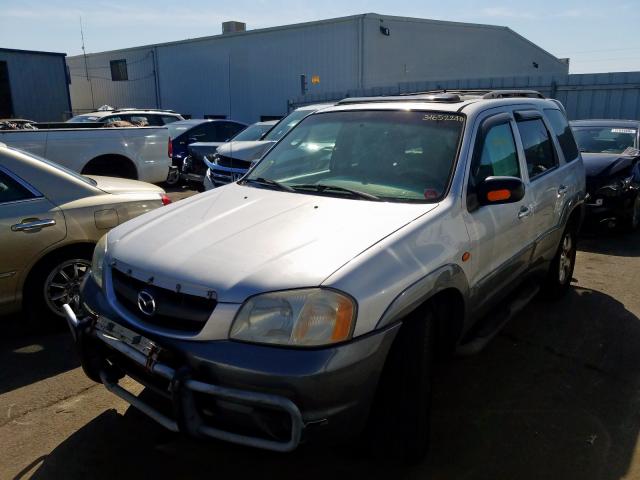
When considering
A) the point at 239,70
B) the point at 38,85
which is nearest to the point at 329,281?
the point at 239,70

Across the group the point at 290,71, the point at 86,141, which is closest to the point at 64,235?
the point at 86,141

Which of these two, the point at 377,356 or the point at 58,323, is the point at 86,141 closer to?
the point at 58,323

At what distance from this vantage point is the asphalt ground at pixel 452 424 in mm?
2686

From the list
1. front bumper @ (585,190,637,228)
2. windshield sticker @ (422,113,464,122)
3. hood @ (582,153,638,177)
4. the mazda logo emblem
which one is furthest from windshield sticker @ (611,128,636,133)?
the mazda logo emblem

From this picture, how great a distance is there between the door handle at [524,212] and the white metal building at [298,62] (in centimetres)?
1711

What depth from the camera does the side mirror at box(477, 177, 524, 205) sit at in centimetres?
296

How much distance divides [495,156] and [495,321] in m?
1.08

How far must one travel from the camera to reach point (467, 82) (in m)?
15.9

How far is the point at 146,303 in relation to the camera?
8.04 feet

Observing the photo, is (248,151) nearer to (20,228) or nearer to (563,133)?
(20,228)

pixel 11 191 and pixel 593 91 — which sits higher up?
pixel 593 91

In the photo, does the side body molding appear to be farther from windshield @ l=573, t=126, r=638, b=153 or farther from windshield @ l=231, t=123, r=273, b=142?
windshield @ l=231, t=123, r=273, b=142

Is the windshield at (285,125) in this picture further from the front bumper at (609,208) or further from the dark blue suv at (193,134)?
the front bumper at (609,208)

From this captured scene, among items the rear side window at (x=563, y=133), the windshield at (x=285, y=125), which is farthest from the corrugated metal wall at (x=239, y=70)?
the rear side window at (x=563, y=133)
